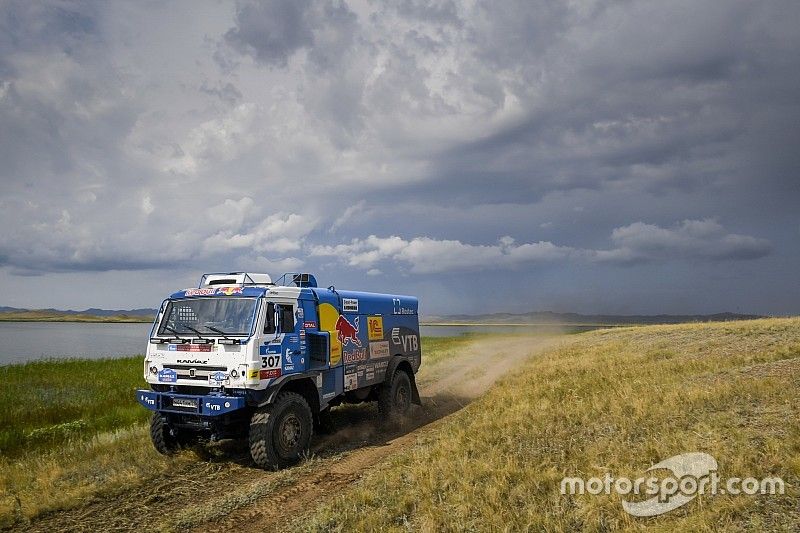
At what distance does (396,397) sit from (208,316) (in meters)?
5.72

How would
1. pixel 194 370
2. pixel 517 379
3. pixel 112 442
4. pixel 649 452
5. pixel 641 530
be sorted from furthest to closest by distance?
pixel 517 379 → pixel 112 442 → pixel 194 370 → pixel 649 452 → pixel 641 530

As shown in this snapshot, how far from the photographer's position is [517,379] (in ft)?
57.8

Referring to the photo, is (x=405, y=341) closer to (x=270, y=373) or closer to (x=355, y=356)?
(x=355, y=356)

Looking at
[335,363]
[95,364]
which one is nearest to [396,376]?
[335,363]

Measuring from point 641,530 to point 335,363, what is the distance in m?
6.63

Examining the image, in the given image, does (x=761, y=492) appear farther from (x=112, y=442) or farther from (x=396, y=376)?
(x=112, y=442)

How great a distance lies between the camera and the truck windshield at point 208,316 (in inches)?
346

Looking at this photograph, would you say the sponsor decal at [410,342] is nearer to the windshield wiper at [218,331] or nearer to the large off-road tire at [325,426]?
the large off-road tire at [325,426]

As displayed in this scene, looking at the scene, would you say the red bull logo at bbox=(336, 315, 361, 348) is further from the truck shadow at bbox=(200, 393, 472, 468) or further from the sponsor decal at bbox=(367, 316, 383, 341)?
the truck shadow at bbox=(200, 393, 472, 468)

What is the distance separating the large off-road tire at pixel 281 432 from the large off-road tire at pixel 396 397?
11.0ft

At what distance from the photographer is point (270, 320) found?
352 inches

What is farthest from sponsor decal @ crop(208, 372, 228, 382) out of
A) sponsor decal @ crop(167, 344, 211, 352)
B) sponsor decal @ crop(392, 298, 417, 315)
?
sponsor decal @ crop(392, 298, 417, 315)

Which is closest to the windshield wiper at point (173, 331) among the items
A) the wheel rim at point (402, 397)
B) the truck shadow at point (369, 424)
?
the truck shadow at point (369, 424)

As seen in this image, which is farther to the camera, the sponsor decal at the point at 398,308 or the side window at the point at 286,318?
the sponsor decal at the point at 398,308
